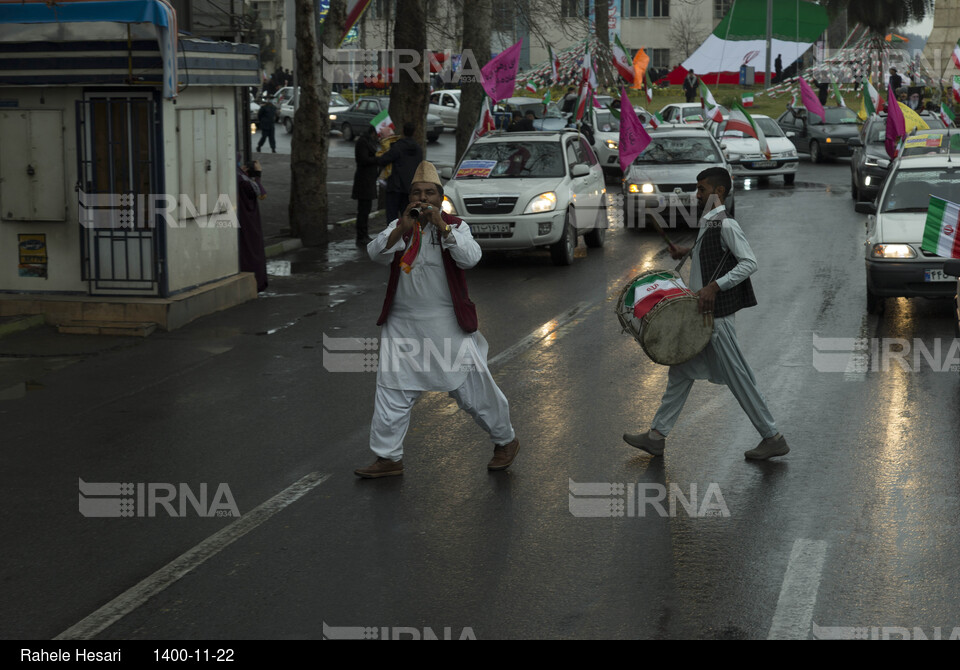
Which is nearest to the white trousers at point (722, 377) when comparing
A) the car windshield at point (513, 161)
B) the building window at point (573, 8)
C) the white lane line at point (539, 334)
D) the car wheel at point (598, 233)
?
the white lane line at point (539, 334)

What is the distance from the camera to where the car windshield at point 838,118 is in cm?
3553

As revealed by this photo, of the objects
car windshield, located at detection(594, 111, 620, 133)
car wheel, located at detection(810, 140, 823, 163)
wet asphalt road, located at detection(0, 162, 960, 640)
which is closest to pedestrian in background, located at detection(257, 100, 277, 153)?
car windshield, located at detection(594, 111, 620, 133)

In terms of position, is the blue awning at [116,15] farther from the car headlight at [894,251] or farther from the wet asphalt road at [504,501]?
the car headlight at [894,251]

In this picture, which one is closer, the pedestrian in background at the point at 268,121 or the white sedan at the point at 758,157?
the white sedan at the point at 758,157

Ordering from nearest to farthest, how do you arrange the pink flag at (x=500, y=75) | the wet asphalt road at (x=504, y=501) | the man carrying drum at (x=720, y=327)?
the wet asphalt road at (x=504, y=501) → the man carrying drum at (x=720, y=327) → the pink flag at (x=500, y=75)

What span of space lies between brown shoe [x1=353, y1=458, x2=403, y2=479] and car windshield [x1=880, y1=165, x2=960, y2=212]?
7.83m

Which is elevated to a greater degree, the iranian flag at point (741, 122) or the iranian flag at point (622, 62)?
the iranian flag at point (622, 62)

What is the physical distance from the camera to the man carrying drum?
306 inches

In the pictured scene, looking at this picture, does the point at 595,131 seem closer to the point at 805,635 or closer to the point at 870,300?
the point at 870,300

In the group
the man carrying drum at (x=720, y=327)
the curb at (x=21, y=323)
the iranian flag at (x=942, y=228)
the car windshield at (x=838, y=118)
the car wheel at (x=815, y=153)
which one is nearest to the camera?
the man carrying drum at (x=720, y=327)

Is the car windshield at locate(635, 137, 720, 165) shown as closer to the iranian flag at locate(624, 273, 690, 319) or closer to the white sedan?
the white sedan

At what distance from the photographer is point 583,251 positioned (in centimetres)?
1873

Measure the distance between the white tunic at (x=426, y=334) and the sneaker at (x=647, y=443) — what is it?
4.06 feet
